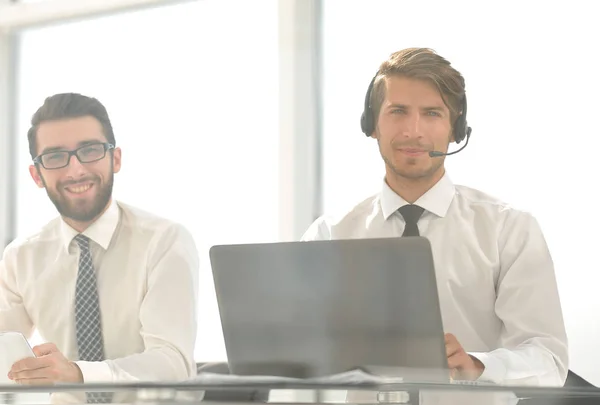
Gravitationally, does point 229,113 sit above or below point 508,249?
above

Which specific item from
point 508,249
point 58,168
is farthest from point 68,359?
point 508,249

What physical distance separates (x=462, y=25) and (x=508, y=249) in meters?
0.38

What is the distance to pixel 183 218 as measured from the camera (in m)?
1.66

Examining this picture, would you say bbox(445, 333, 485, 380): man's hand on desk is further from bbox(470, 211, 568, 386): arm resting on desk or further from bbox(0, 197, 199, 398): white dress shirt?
bbox(0, 197, 199, 398): white dress shirt

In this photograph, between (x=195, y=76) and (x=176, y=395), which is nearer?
(x=176, y=395)

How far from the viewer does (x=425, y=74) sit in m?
1.52

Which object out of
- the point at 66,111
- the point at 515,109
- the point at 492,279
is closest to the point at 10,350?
the point at 66,111

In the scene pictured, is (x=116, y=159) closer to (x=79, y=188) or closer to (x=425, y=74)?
(x=79, y=188)

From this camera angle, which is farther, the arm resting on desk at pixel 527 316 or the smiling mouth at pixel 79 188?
the smiling mouth at pixel 79 188

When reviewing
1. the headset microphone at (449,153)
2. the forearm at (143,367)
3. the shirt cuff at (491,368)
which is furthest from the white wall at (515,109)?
the forearm at (143,367)

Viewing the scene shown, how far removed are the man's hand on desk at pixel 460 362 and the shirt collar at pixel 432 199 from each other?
0.70 ft

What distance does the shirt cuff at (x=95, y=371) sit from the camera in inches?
Answer: 64.1

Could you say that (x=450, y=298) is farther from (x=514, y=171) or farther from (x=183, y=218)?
(x=183, y=218)

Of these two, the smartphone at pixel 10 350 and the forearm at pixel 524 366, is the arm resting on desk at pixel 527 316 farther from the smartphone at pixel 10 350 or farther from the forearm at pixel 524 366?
the smartphone at pixel 10 350
